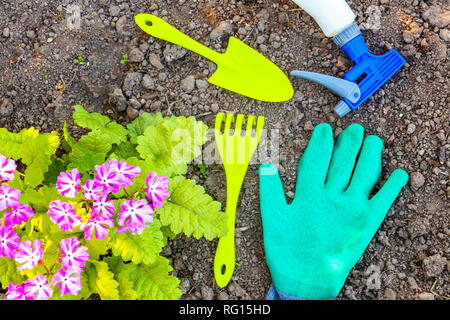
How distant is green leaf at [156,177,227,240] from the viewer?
3.66 ft

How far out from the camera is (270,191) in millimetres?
1373

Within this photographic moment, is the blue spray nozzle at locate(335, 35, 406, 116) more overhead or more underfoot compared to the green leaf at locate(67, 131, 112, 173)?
more overhead

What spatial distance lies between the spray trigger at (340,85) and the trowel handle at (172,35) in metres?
0.31

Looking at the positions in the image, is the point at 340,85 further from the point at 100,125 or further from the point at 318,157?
the point at 100,125

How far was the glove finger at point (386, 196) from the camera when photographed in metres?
1.33

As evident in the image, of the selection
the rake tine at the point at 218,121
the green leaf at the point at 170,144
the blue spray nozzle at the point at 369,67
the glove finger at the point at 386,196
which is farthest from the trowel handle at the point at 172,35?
the glove finger at the point at 386,196

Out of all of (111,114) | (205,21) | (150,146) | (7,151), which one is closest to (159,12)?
(205,21)

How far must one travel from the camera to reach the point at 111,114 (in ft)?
4.72

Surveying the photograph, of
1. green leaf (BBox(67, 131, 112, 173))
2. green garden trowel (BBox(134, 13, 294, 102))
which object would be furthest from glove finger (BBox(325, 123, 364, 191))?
green leaf (BBox(67, 131, 112, 173))

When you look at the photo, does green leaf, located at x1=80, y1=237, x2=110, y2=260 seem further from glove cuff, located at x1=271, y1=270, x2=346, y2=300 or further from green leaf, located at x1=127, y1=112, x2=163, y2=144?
glove cuff, located at x1=271, y1=270, x2=346, y2=300

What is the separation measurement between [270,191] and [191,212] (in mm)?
330

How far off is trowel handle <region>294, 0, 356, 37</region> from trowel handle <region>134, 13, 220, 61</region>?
1.05 ft

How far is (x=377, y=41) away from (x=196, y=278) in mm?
924

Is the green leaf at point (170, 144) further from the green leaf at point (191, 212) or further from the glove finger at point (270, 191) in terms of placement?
the glove finger at point (270, 191)
